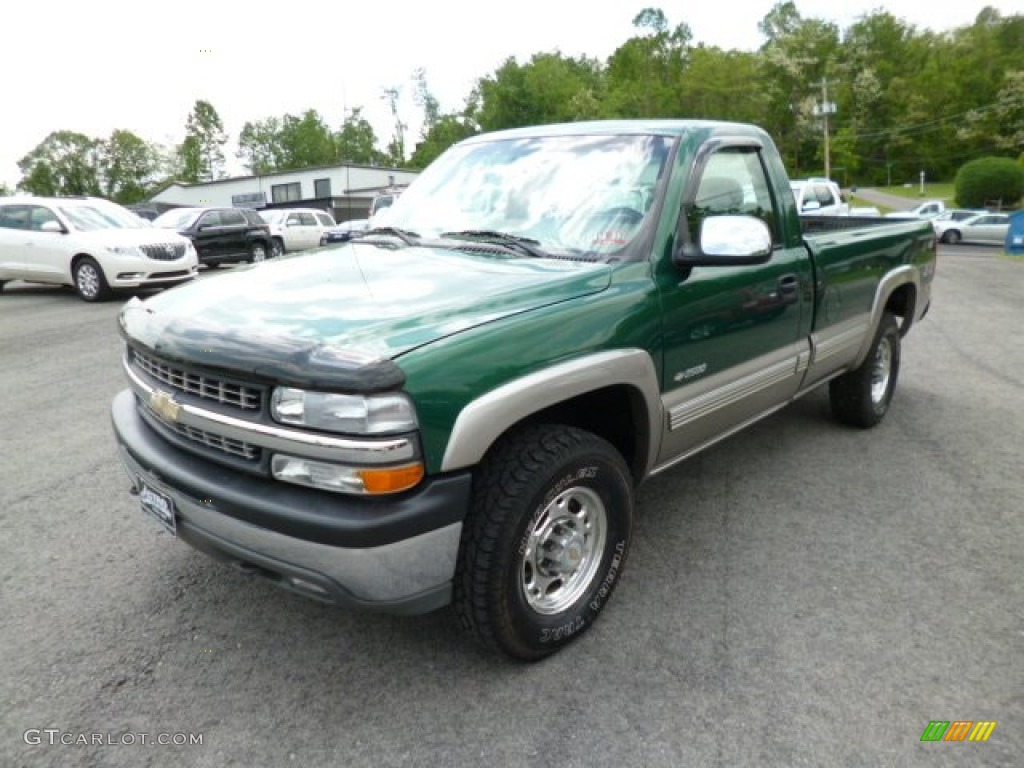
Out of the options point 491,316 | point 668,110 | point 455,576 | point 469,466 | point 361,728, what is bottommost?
point 361,728

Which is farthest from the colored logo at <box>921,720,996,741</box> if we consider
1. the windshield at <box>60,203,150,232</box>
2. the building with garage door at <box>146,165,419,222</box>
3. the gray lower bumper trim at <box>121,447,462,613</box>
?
the building with garage door at <box>146,165,419,222</box>

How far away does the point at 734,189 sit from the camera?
3562 mm

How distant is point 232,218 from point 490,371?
60.1ft

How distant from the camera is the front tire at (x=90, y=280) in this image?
39.9ft

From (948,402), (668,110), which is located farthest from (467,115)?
(948,402)

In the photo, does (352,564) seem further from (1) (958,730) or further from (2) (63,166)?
(2) (63,166)

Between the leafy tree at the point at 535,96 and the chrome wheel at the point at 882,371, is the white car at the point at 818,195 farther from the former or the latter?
the leafy tree at the point at 535,96

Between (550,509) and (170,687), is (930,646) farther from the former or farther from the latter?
(170,687)

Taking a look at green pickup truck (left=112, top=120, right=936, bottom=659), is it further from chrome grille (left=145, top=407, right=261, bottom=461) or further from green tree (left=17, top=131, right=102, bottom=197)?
green tree (left=17, top=131, right=102, bottom=197)

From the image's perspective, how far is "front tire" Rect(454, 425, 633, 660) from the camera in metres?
2.32

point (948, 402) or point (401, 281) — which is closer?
point (401, 281)

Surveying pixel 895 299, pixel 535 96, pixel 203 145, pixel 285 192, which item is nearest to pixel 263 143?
pixel 203 145

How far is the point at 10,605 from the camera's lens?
302 centimetres

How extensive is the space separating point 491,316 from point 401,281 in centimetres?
53
